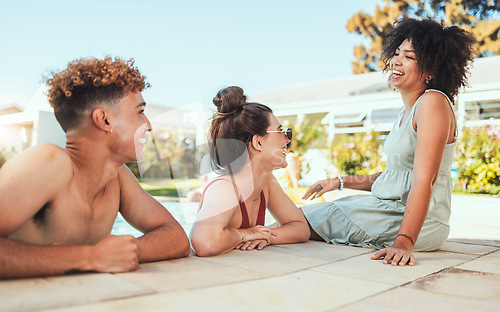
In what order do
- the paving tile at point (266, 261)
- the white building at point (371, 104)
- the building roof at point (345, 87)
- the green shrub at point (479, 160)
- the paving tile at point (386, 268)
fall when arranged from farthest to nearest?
the building roof at point (345, 87), the white building at point (371, 104), the green shrub at point (479, 160), the paving tile at point (266, 261), the paving tile at point (386, 268)

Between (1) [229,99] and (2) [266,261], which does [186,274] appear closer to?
(2) [266,261]

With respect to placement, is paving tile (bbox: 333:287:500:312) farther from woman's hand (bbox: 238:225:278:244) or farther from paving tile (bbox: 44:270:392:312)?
woman's hand (bbox: 238:225:278:244)

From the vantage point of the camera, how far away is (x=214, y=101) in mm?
2883

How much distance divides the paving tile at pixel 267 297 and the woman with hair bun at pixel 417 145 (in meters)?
0.75

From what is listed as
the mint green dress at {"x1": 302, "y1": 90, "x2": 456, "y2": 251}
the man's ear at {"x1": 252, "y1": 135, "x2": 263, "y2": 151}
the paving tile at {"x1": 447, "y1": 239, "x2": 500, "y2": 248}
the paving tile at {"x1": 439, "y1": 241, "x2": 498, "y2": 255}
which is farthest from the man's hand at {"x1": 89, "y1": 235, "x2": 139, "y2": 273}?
the paving tile at {"x1": 447, "y1": 239, "x2": 500, "y2": 248}

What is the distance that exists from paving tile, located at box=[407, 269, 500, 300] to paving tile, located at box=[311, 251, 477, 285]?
67 mm

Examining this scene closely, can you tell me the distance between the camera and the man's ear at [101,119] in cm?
185

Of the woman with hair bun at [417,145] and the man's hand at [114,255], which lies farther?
the woman with hair bun at [417,145]

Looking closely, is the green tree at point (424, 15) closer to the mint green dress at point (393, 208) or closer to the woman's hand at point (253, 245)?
the mint green dress at point (393, 208)

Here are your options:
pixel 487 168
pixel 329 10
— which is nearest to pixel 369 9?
pixel 329 10

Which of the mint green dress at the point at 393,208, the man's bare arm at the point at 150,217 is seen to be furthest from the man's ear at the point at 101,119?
the mint green dress at the point at 393,208

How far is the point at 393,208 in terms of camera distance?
2.98 meters

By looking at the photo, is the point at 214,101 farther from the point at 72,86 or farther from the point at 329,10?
the point at 329,10

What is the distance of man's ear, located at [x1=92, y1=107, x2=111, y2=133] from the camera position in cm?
185
